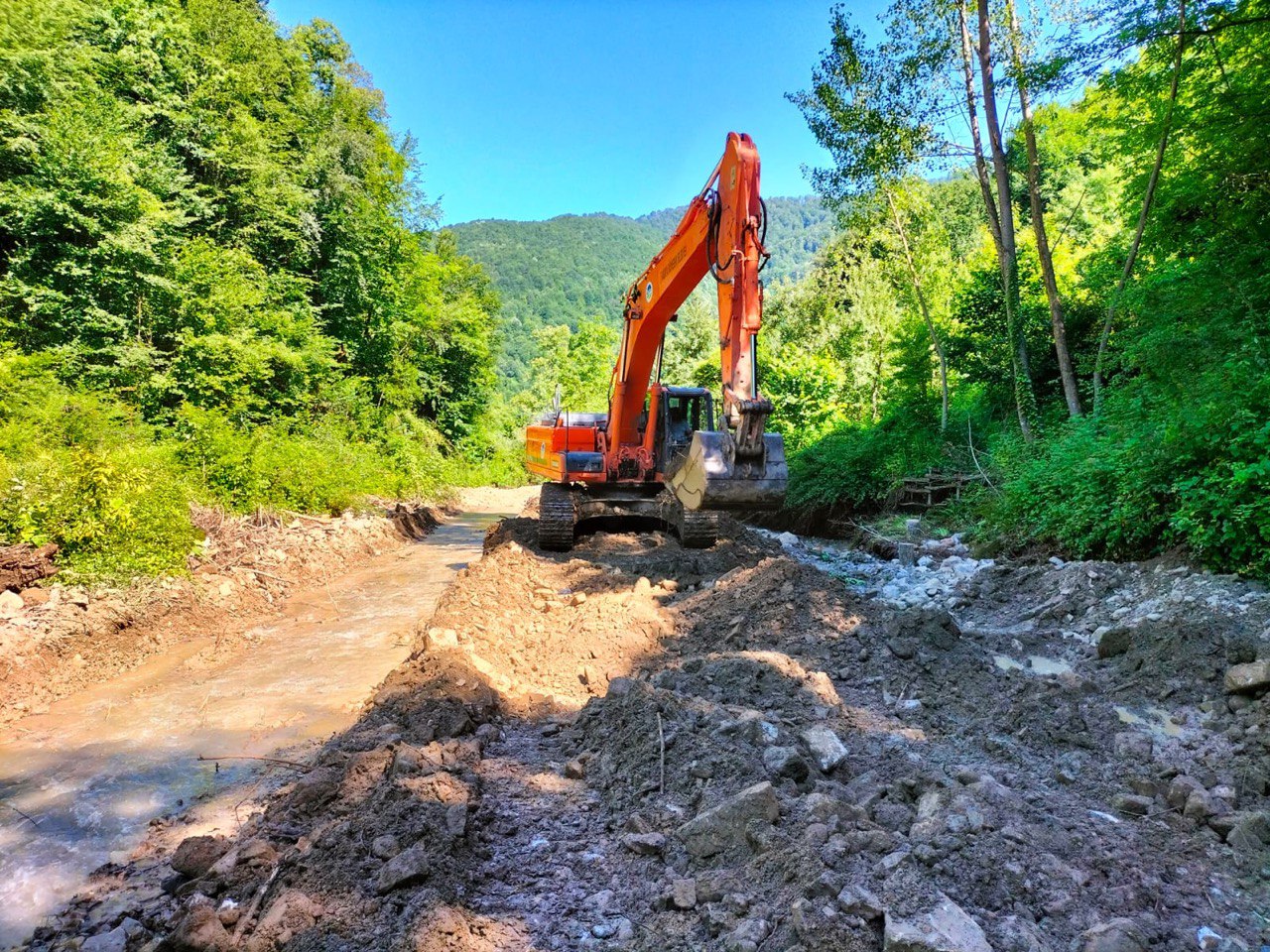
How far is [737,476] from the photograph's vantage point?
5.23 m

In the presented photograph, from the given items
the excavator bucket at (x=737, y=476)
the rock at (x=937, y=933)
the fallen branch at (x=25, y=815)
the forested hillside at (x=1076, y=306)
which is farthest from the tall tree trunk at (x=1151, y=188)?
the fallen branch at (x=25, y=815)

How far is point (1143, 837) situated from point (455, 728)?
11.0 ft

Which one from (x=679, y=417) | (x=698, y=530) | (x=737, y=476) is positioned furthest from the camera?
(x=679, y=417)

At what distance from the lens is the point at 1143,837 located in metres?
2.79

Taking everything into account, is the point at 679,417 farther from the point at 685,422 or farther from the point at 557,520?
the point at 557,520

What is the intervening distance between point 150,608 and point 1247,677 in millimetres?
8574

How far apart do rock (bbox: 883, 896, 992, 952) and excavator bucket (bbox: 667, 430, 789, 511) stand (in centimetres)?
334

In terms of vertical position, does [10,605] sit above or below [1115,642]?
above

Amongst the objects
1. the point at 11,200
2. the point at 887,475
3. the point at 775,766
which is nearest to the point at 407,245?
the point at 11,200

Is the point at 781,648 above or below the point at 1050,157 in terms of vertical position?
below

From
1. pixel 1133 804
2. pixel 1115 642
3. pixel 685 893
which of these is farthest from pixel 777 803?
pixel 1115 642

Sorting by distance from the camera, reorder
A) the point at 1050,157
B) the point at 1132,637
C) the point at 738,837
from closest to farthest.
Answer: the point at 738,837 < the point at 1132,637 < the point at 1050,157

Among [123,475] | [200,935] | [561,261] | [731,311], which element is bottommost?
[200,935]

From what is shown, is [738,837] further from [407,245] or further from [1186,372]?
[407,245]
